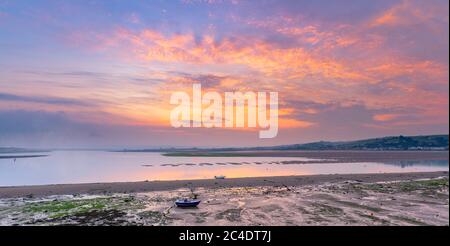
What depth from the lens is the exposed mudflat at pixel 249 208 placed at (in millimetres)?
16125

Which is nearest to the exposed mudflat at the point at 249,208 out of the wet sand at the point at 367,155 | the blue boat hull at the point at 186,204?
the blue boat hull at the point at 186,204

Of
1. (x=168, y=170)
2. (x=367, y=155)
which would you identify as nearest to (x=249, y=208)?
(x=168, y=170)

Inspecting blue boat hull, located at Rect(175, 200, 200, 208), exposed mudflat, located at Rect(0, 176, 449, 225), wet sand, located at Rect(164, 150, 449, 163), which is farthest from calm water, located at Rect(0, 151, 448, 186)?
blue boat hull, located at Rect(175, 200, 200, 208)

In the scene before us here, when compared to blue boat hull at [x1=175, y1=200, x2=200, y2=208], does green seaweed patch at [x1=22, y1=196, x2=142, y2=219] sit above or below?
below

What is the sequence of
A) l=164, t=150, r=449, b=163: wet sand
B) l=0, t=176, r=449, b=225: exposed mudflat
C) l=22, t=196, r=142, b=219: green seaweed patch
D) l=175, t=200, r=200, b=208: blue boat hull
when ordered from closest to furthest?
l=0, t=176, r=449, b=225: exposed mudflat → l=22, t=196, r=142, b=219: green seaweed patch → l=175, t=200, r=200, b=208: blue boat hull → l=164, t=150, r=449, b=163: wet sand

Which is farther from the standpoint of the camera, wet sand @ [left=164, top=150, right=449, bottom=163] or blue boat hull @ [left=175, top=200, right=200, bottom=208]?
wet sand @ [left=164, top=150, right=449, bottom=163]

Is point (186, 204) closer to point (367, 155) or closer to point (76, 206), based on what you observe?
point (76, 206)

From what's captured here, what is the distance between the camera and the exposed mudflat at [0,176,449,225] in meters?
16.1

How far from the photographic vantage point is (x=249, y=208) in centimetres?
1944

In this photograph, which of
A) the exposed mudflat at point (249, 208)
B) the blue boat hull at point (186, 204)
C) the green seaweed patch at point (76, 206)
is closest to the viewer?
the exposed mudflat at point (249, 208)

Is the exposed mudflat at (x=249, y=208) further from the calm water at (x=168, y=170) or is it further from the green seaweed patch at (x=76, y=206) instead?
the calm water at (x=168, y=170)

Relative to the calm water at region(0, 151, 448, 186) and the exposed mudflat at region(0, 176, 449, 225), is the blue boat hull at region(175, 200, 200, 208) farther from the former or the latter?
the calm water at region(0, 151, 448, 186)

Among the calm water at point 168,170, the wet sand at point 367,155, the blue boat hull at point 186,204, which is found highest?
the blue boat hull at point 186,204
